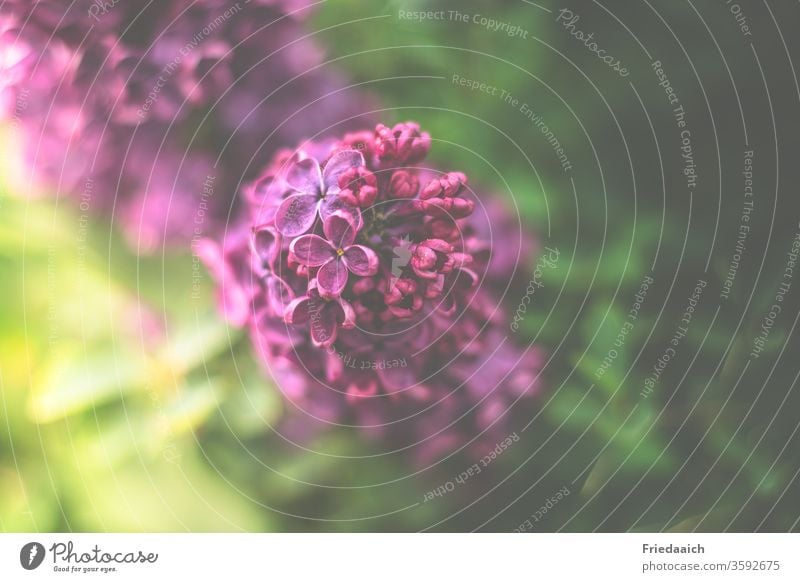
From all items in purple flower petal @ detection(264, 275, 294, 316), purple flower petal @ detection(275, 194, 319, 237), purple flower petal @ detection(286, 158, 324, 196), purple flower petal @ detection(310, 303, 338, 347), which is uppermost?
purple flower petal @ detection(286, 158, 324, 196)

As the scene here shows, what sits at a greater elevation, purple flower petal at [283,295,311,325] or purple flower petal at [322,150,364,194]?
purple flower petal at [322,150,364,194]

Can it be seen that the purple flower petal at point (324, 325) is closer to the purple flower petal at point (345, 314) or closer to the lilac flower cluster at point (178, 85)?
the purple flower petal at point (345, 314)

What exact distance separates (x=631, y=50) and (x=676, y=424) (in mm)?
290

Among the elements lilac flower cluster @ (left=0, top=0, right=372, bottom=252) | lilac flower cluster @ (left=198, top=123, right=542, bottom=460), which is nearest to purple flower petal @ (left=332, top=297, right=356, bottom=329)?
lilac flower cluster @ (left=198, top=123, right=542, bottom=460)

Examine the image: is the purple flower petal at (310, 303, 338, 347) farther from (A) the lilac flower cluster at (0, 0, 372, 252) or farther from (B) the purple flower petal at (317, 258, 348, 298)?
(A) the lilac flower cluster at (0, 0, 372, 252)

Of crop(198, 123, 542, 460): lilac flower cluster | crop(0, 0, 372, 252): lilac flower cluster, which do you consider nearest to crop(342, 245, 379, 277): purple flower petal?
crop(198, 123, 542, 460): lilac flower cluster

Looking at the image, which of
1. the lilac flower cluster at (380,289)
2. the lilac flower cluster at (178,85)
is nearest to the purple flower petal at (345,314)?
the lilac flower cluster at (380,289)

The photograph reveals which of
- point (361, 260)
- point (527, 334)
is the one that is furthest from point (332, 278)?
point (527, 334)

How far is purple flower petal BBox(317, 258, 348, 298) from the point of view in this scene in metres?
0.48

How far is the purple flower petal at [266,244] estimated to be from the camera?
0.49m
